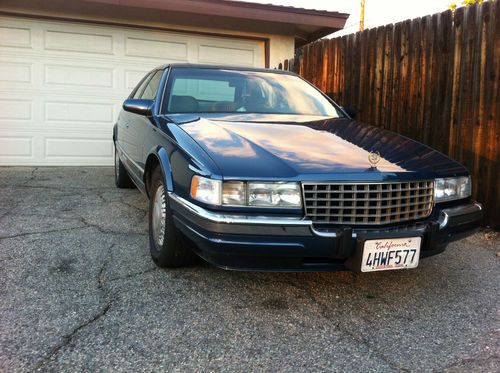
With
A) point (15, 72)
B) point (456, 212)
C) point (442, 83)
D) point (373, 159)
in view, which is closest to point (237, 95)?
point (373, 159)

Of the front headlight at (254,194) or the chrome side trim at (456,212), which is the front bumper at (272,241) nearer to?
the front headlight at (254,194)

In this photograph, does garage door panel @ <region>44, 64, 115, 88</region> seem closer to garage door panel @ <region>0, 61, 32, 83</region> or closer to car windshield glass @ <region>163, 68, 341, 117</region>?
garage door panel @ <region>0, 61, 32, 83</region>

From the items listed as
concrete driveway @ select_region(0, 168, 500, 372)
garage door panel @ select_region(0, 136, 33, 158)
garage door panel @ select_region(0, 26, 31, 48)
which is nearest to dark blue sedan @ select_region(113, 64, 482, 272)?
concrete driveway @ select_region(0, 168, 500, 372)

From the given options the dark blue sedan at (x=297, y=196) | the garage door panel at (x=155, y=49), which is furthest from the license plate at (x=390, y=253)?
the garage door panel at (x=155, y=49)

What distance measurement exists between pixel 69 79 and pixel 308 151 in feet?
20.4

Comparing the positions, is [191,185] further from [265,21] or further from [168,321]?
[265,21]

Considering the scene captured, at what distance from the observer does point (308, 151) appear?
2803 mm

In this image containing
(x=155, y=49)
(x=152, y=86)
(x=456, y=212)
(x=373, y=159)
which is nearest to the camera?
(x=373, y=159)

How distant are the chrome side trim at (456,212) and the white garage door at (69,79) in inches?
247

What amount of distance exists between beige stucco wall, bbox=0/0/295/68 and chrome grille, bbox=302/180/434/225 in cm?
624

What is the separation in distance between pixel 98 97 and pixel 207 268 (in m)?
5.64

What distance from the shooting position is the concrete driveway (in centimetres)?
217

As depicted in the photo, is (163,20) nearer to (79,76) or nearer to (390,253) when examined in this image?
(79,76)

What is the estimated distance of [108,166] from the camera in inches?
324
